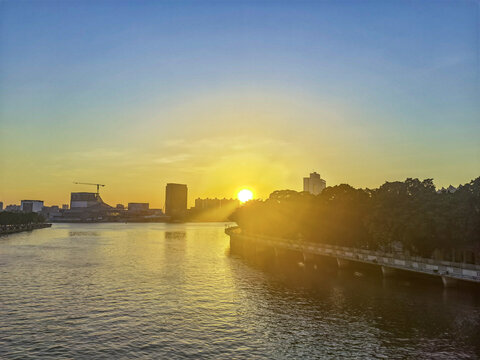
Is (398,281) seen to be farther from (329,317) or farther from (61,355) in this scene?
(61,355)

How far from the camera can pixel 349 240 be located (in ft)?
346

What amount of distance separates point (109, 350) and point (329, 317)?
28.6 metres

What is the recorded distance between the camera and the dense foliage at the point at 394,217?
75.1m

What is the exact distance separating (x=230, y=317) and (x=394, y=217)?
4560 cm

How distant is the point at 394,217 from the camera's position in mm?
82250

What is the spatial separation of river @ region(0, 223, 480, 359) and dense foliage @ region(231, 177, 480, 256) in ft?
36.3

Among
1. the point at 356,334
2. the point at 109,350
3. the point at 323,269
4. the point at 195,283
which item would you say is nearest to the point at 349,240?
the point at 323,269

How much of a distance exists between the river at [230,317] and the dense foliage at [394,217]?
1107 cm

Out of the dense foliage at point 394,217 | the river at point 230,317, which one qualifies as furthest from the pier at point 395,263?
the dense foliage at point 394,217

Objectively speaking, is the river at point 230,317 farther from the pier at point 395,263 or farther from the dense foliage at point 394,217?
the dense foliage at point 394,217

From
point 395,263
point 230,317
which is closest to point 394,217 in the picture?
point 395,263

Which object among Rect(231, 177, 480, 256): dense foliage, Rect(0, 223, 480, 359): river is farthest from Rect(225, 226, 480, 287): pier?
Rect(231, 177, 480, 256): dense foliage

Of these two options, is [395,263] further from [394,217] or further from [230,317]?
[230,317]

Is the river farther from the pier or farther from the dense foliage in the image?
the dense foliage
